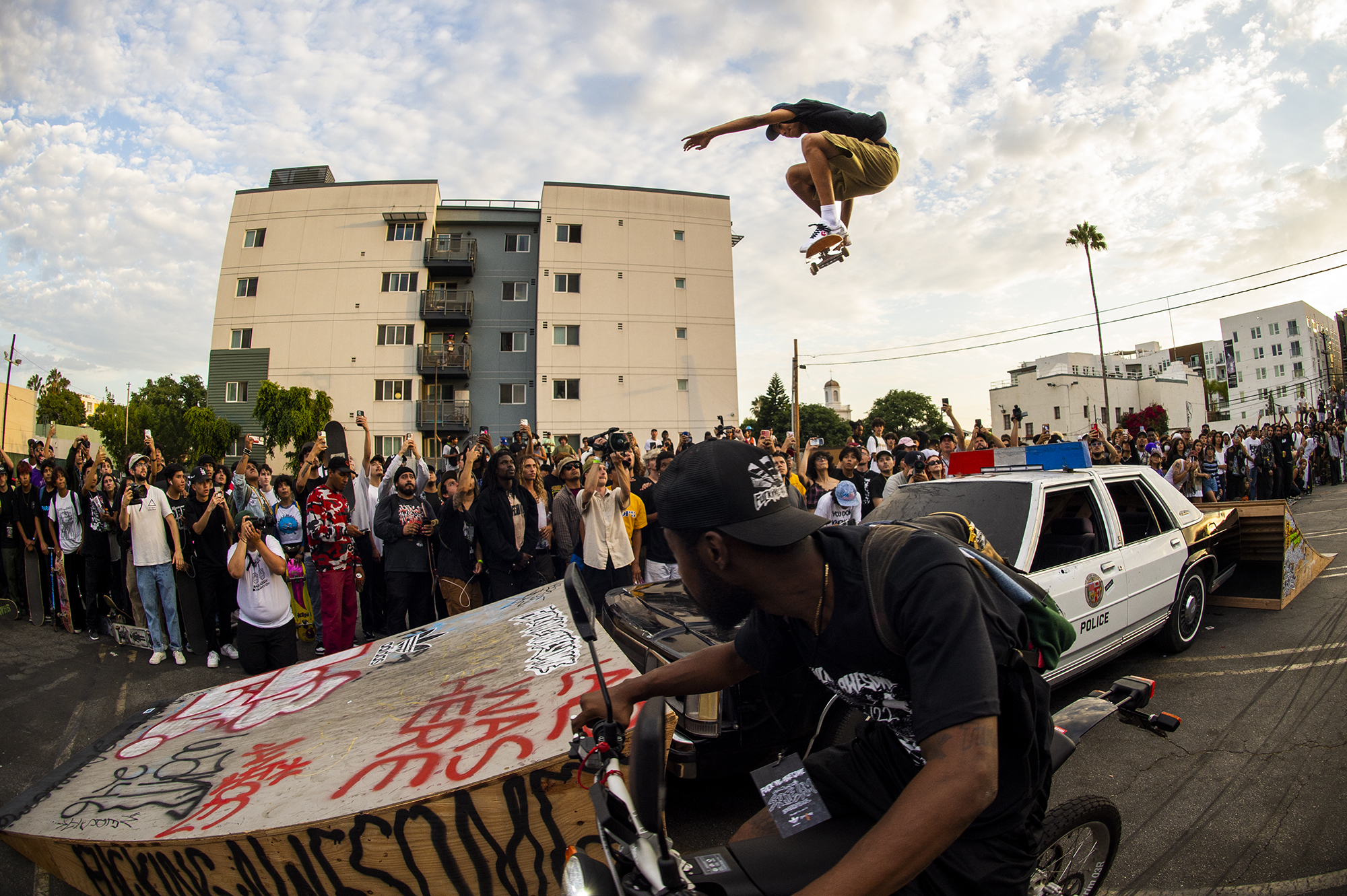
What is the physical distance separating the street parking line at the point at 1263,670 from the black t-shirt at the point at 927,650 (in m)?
4.98

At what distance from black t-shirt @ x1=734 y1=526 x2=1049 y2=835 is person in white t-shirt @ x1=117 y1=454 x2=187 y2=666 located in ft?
24.4

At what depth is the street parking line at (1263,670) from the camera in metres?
5.00

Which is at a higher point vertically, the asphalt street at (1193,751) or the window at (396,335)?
the window at (396,335)

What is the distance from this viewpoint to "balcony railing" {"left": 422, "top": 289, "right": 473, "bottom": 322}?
33.2 m

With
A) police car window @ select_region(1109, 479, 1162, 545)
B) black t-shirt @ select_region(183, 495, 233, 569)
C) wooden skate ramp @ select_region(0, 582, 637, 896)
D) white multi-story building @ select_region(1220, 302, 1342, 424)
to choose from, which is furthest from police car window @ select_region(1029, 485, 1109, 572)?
white multi-story building @ select_region(1220, 302, 1342, 424)

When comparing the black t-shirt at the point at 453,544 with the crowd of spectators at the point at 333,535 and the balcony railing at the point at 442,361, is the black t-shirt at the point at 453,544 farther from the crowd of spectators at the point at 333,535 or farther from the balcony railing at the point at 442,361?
the balcony railing at the point at 442,361

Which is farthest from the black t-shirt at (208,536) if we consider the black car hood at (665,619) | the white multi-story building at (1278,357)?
the white multi-story building at (1278,357)

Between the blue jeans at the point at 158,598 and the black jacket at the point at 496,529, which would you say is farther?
the blue jeans at the point at 158,598

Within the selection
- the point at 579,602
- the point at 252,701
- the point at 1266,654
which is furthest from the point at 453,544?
the point at 1266,654

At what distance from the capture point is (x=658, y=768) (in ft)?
3.76

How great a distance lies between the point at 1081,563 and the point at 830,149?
3.29 metres

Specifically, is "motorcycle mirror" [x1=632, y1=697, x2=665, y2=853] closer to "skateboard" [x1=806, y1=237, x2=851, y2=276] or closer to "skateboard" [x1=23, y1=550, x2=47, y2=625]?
"skateboard" [x1=806, y1=237, x2=851, y2=276]

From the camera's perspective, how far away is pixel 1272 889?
2621 millimetres

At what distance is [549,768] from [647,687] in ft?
2.74
